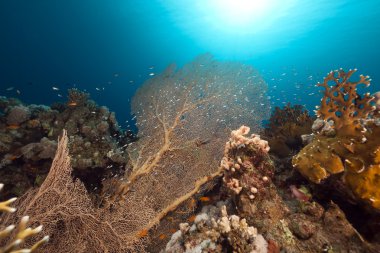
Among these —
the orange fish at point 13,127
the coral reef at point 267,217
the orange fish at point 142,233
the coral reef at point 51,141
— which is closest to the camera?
the coral reef at point 267,217

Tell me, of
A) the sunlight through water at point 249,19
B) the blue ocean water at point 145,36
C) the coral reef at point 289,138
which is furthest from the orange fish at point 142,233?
the sunlight through water at point 249,19

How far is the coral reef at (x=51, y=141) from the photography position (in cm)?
595

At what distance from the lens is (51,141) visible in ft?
20.3

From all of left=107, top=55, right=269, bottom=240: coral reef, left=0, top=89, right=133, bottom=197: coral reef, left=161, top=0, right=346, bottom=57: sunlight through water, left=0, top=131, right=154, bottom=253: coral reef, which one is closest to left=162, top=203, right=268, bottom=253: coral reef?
left=0, top=131, right=154, bottom=253: coral reef

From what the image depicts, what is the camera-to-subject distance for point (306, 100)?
111750 millimetres

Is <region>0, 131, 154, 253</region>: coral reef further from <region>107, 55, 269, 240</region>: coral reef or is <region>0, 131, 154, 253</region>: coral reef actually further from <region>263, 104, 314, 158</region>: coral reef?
<region>263, 104, 314, 158</region>: coral reef

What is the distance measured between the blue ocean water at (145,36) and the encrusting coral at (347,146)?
1224 inches

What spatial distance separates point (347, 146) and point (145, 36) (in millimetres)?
71657

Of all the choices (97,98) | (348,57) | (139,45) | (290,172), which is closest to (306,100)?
(348,57)

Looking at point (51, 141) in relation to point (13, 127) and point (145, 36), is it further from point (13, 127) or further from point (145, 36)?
point (145, 36)

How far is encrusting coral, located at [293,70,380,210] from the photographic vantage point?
2.86 metres

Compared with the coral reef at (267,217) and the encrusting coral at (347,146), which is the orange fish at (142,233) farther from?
the encrusting coral at (347,146)

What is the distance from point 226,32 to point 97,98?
144 feet

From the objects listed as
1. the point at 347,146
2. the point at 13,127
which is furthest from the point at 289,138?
the point at 13,127
